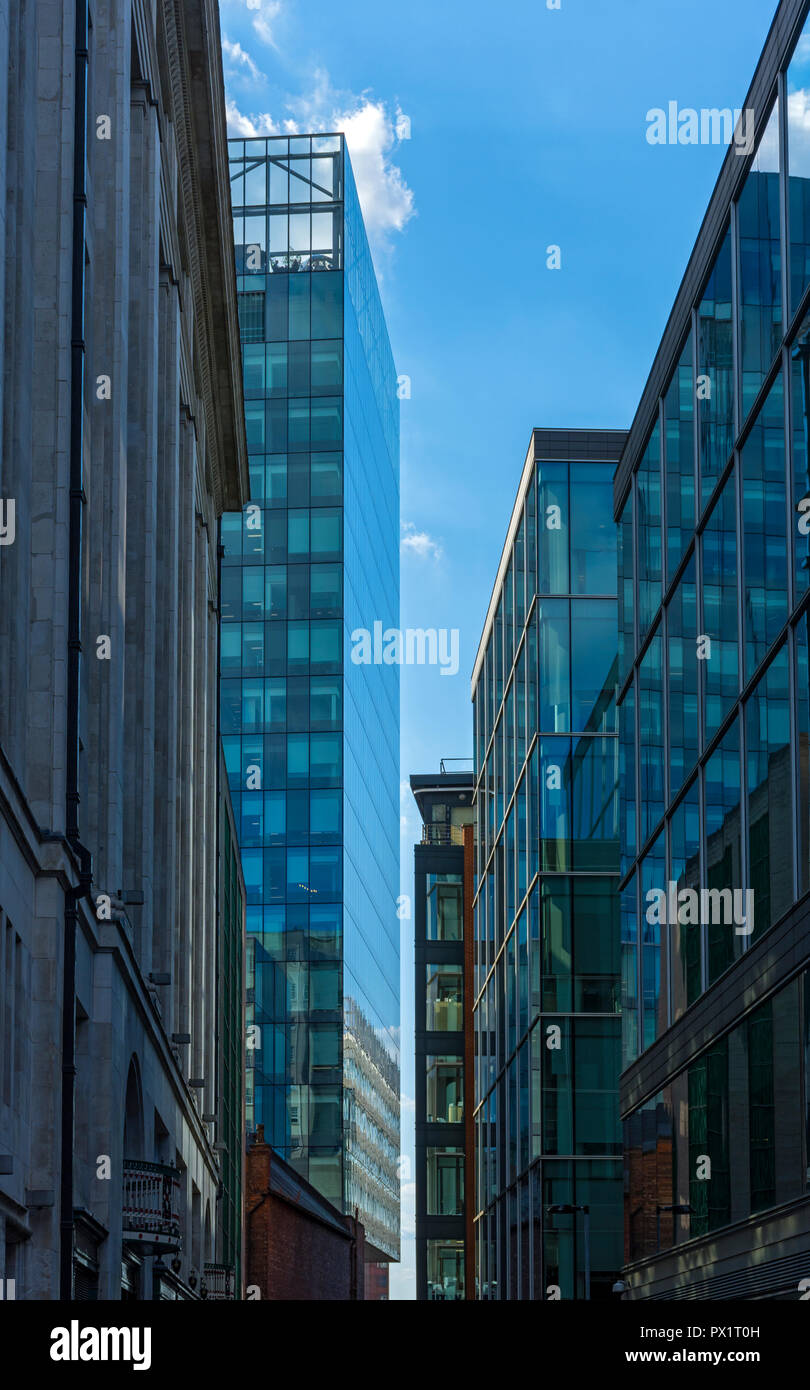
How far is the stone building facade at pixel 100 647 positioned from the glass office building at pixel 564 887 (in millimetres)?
12809

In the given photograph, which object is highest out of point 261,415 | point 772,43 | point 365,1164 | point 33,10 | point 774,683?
point 261,415

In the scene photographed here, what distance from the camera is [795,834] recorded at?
2858cm

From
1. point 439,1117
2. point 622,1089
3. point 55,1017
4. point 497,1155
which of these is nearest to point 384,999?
point 439,1117

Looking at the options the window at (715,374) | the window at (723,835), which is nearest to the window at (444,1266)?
the window at (723,835)

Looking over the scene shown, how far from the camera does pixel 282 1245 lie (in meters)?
61.4

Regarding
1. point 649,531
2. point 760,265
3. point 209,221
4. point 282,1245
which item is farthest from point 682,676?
point 282,1245

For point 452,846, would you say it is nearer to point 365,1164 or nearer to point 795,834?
point 365,1164

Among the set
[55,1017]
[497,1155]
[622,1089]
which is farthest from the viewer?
[497,1155]

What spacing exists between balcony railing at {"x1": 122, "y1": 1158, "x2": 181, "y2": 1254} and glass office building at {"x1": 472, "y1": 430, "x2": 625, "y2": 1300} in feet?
81.2

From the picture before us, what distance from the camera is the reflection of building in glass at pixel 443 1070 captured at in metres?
Result: 89.7

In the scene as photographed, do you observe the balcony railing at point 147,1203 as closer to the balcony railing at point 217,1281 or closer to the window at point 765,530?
the window at point 765,530

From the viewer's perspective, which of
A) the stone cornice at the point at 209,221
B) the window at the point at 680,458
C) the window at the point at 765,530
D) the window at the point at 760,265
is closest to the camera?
the window at the point at 765,530

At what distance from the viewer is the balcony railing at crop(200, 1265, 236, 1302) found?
45625 mm

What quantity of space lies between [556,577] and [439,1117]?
125 feet
